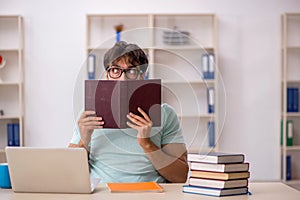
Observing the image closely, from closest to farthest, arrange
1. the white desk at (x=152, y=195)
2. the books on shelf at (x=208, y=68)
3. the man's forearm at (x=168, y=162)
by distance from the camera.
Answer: the white desk at (x=152, y=195)
the man's forearm at (x=168, y=162)
the books on shelf at (x=208, y=68)

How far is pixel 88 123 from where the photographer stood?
7.43 ft

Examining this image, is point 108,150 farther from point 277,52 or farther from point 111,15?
point 277,52

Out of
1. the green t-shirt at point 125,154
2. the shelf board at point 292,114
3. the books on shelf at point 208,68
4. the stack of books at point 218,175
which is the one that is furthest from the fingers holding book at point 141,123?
the shelf board at point 292,114

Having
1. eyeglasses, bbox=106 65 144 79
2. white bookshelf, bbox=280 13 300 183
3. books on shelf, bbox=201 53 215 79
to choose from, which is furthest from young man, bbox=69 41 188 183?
white bookshelf, bbox=280 13 300 183

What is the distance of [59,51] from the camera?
18.5ft

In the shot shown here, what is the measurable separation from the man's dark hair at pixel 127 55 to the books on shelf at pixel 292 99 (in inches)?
140

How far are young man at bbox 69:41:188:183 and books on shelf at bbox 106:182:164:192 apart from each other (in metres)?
0.17

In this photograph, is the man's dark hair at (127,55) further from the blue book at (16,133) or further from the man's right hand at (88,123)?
the blue book at (16,133)

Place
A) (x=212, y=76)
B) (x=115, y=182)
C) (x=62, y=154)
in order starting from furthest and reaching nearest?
1. (x=212, y=76)
2. (x=115, y=182)
3. (x=62, y=154)

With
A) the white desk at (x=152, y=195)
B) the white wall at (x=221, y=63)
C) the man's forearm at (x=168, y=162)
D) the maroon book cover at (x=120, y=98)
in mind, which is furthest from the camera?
the white wall at (x=221, y=63)

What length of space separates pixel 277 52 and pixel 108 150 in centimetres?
361

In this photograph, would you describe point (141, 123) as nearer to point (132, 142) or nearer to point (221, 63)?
point (132, 142)

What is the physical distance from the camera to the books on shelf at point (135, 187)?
2176mm

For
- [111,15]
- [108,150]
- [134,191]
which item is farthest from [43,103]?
[134,191]
